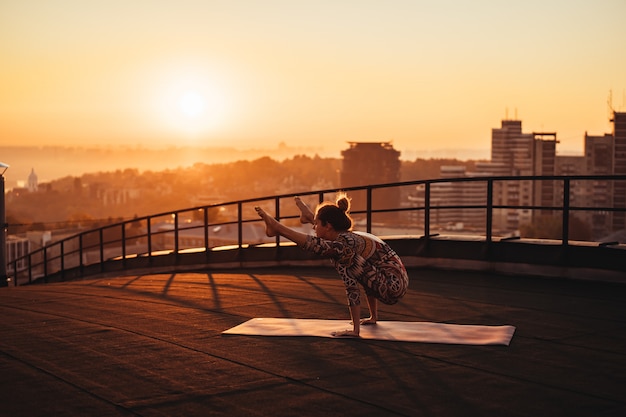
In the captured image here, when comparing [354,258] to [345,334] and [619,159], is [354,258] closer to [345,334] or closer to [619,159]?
[345,334]

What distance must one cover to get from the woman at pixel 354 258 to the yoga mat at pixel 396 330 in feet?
0.90

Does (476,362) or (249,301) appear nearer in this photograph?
(476,362)

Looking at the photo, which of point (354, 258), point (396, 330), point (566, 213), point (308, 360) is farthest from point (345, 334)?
point (566, 213)

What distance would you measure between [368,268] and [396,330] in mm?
624

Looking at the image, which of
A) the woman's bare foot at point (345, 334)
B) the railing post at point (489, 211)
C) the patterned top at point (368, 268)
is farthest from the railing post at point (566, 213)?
the woman's bare foot at point (345, 334)

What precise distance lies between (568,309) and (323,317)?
242cm

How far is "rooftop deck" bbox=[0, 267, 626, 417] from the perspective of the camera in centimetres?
562

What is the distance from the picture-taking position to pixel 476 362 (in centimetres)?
671

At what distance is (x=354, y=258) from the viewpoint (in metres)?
7.72

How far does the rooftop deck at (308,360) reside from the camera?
18.4 ft

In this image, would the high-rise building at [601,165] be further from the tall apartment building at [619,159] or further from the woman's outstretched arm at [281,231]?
the woman's outstretched arm at [281,231]

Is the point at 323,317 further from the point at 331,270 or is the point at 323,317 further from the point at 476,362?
the point at 331,270

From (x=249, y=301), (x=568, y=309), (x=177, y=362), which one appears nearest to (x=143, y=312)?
(x=249, y=301)

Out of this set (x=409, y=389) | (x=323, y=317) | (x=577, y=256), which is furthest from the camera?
(x=577, y=256)
